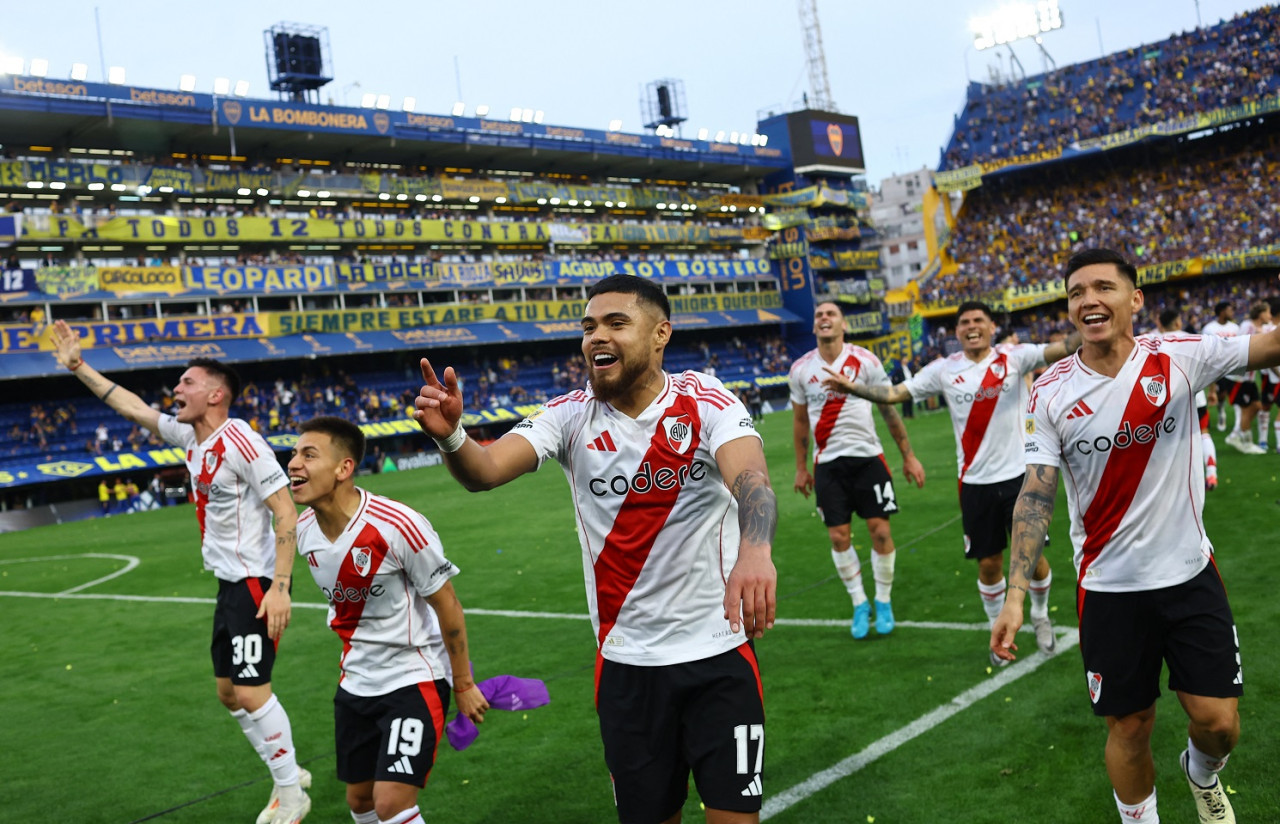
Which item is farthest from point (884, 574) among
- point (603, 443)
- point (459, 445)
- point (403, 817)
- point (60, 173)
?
point (60, 173)

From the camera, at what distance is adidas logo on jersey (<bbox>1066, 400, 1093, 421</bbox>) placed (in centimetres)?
450

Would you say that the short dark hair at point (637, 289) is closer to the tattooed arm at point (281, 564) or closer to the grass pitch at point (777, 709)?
the tattooed arm at point (281, 564)

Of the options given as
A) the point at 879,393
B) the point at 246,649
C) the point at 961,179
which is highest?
the point at 961,179

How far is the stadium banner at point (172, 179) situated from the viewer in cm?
4641

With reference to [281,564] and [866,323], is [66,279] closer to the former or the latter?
[281,564]

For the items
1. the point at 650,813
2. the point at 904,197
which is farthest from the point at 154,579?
the point at 904,197

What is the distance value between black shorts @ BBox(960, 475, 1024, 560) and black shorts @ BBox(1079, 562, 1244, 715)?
11.7 feet

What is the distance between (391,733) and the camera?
15.3 feet

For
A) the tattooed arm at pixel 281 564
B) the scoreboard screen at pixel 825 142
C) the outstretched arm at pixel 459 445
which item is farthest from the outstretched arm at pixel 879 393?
the scoreboard screen at pixel 825 142

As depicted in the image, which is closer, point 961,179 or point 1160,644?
point 1160,644

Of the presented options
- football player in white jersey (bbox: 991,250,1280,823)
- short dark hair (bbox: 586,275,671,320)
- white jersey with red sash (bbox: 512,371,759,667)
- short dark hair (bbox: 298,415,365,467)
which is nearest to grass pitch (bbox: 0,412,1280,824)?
football player in white jersey (bbox: 991,250,1280,823)

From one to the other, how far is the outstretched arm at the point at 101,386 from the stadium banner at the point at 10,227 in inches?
1590

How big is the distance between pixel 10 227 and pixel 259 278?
997 cm

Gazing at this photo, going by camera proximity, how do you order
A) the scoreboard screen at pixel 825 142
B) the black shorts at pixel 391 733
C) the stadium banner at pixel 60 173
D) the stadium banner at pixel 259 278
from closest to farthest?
1. the black shorts at pixel 391 733
2. the stadium banner at pixel 60 173
3. the stadium banner at pixel 259 278
4. the scoreboard screen at pixel 825 142
